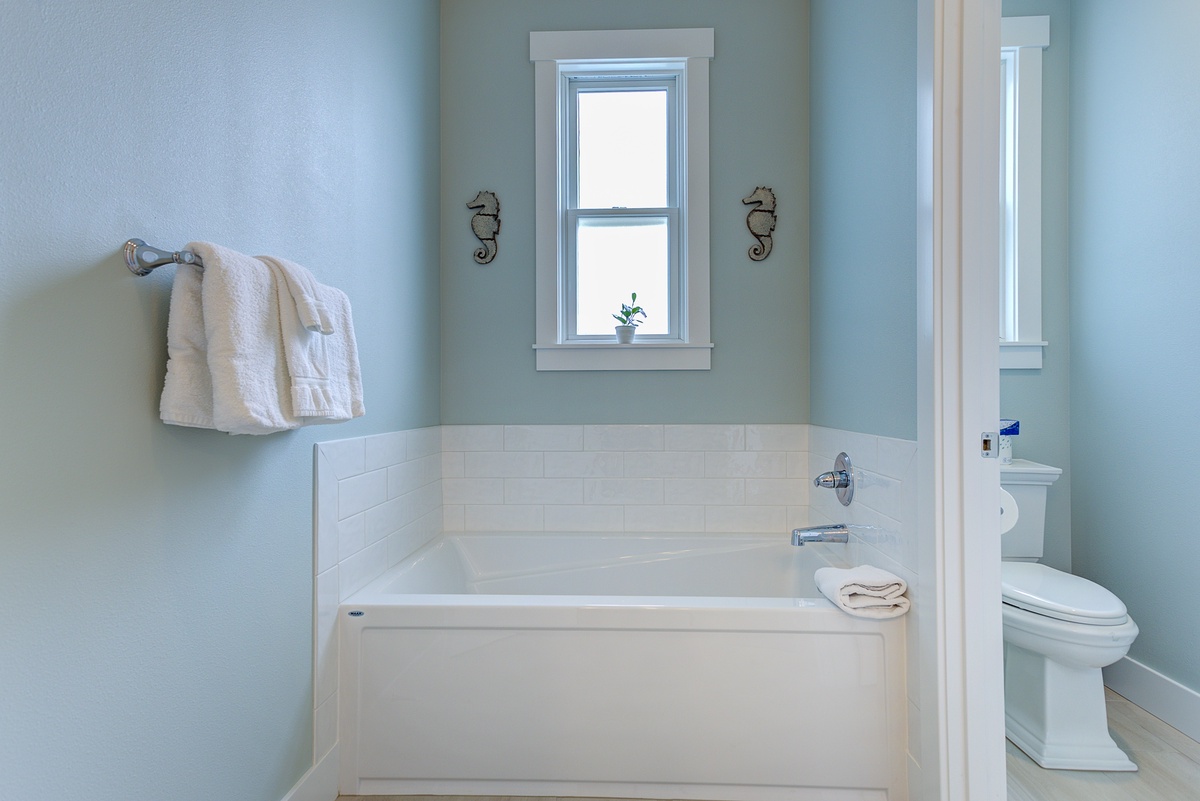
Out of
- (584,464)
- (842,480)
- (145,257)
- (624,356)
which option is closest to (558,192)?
(624,356)

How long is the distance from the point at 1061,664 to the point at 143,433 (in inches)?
94.1

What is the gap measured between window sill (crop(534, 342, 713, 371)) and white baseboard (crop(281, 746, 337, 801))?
4.92 ft

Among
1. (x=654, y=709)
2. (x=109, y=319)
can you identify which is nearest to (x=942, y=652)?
(x=654, y=709)

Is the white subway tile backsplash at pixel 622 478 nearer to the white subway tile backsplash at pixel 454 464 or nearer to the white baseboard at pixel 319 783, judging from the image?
the white subway tile backsplash at pixel 454 464

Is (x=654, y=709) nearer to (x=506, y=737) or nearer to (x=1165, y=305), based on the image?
(x=506, y=737)

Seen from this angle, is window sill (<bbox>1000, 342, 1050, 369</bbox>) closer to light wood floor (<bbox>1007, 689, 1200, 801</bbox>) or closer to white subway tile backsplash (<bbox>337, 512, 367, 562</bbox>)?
light wood floor (<bbox>1007, 689, 1200, 801</bbox>)

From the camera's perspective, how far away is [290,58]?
151 centimetres

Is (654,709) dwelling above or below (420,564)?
below

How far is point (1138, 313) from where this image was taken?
2.28 m

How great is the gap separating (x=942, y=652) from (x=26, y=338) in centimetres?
179

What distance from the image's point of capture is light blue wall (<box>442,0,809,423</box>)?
2.58 meters

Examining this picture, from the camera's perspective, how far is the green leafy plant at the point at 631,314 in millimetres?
2629

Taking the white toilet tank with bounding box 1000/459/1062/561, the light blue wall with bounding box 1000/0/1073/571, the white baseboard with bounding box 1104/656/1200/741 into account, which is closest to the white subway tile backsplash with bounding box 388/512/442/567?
the white toilet tank with bounding box 1000/459/1062/561

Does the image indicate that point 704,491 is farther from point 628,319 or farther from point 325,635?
point 325,635
